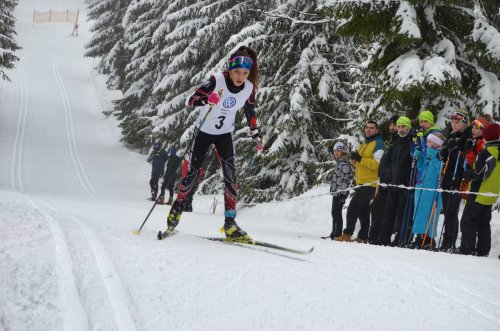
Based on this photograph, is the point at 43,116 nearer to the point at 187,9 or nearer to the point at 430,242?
the point at 187,9

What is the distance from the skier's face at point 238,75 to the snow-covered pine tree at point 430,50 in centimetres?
321

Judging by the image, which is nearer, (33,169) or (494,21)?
(494,21)

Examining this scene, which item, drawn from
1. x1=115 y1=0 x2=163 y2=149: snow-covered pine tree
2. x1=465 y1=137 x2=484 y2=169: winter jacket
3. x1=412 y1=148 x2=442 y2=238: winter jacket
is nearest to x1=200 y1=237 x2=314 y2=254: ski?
x1=412 y1=148 x2=442 y2=238: winter jacket

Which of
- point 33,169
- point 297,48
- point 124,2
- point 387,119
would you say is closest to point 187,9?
point 297,48

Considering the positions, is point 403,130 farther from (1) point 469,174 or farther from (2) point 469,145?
(1) point 469,174

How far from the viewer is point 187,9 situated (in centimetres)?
1892

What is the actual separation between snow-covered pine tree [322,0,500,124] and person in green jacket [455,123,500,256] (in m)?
1.45

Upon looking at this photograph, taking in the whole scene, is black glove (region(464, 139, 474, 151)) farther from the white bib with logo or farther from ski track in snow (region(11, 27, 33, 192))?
ski track in snow (region(11, 27, 33, 192))

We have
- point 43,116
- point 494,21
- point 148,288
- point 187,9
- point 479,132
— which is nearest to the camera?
point 148,288

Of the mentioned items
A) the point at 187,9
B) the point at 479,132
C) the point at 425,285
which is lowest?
the point at 425,285

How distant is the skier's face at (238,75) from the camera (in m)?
5.66

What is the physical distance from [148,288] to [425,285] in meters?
Result: 2.43

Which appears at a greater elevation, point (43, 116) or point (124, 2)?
point (124, 2)

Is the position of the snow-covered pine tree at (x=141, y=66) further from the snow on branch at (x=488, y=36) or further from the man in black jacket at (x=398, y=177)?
the snow on branch at (x=488, y=36)
